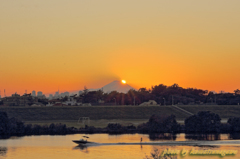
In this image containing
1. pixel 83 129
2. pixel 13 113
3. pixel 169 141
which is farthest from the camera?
pixel 13 113

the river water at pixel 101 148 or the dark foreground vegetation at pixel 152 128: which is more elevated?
the dark foreground vegetation at pixel 152 128

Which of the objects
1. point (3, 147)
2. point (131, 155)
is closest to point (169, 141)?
point (131, 155)

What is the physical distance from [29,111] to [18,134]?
44512 millimetres

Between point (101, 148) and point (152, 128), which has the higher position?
point (152, 128)

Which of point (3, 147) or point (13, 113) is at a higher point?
point (13, 113)

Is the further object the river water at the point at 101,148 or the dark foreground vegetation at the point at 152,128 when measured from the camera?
the dark foreground vegetation at the point at 152,128

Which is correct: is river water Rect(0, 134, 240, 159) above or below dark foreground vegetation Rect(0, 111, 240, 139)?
below

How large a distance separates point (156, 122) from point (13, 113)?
2318 inches

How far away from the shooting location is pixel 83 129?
116 m

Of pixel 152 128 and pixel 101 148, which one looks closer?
pixel 101 148

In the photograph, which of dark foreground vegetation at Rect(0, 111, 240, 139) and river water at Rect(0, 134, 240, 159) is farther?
dark foreground vegetation at Rect(0, 111, 240, 139)

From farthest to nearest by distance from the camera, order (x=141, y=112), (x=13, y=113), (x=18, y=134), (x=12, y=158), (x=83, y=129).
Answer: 1. (x=141, y=112)
2. (x=13, y=113)
3. (x=83, y=129)
4. (x=18, y=134)
5. (x=12, y=158)

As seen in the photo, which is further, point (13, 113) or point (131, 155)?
point (13, 113)

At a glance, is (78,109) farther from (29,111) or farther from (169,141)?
(169,141)
